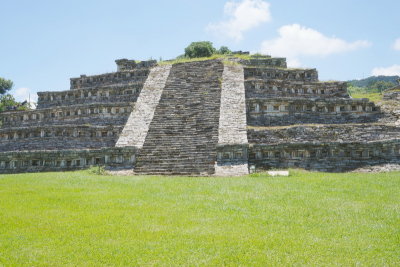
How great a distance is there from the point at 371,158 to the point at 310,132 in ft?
8.95

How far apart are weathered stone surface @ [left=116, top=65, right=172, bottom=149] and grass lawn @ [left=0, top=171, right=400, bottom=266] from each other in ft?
18.1

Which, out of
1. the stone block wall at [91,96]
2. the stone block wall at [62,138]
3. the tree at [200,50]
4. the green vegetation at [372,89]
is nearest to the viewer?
the stone block wall at [62,138]

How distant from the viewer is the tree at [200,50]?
3688 cm

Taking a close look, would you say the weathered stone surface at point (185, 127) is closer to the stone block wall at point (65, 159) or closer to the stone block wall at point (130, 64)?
the stone block wall at point (65, 159)

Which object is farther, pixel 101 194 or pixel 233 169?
pixel 233 169

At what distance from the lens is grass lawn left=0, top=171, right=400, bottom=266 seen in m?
5.06

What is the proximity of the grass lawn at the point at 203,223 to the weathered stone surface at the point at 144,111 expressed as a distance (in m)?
5.52

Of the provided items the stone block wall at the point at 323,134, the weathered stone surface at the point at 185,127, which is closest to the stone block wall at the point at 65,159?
the weathered stone surface at the point at 185,127

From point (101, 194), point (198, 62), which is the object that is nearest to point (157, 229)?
point (101, 194)

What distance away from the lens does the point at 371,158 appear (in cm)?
1423

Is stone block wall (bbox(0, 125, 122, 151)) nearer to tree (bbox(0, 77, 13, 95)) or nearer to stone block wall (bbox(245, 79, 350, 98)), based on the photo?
stone block wall (bbox(245, 79, 350, 98))

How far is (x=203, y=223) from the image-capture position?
21.7 feet

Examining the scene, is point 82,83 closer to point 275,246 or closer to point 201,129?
point 201,129

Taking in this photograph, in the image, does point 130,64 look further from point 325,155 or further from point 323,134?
point 325,155
